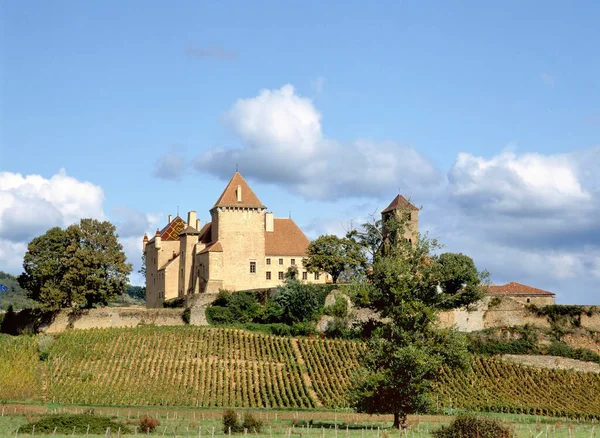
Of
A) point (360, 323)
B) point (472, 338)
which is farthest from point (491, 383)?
point (360, 323)

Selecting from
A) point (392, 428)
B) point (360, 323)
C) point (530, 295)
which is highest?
point (530, 295)

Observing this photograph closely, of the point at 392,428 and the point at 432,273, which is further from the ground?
the point at 432,273

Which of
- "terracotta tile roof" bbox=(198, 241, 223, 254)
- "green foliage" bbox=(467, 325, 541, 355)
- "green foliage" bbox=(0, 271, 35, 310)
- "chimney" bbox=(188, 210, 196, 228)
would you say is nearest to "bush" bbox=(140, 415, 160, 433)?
"green foliage" bbox=(467, 325, 541, 355)

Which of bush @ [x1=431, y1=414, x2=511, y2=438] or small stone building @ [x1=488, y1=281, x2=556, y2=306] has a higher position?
small stone building @ [x1=488, y1=281, x2=556, y2=306]

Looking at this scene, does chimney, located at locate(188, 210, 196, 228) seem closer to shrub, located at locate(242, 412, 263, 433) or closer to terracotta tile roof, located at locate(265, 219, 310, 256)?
terracotta tile roof, located at locate(265, 219, 310, 256)

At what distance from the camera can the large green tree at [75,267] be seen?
6694 centimetres

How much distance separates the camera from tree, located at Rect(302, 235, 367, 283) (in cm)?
7212

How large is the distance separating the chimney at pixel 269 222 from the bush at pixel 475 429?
46226mm

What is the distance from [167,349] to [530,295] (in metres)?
25.3

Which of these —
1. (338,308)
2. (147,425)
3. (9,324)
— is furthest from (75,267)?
(147,425)

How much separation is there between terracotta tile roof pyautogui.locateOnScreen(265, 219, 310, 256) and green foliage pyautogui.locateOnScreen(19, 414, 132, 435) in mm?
39136

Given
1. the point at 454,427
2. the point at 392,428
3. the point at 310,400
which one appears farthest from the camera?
the point at 310,400

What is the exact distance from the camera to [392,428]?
3638 centimetres

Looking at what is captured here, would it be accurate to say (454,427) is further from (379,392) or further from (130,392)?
(130,392)
